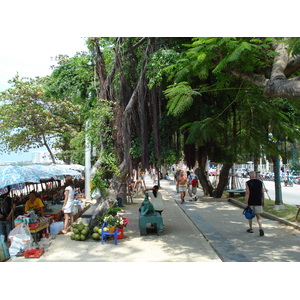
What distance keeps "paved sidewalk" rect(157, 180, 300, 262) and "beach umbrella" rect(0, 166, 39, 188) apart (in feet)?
16.4

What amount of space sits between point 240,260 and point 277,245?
5.43 ft

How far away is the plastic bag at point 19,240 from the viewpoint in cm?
660

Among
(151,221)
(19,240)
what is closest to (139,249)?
(151,221)

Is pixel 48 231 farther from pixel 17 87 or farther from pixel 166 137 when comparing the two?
pixel 17 87

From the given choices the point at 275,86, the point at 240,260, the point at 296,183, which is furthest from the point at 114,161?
the point at 296,183

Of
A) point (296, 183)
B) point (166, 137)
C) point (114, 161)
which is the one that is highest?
point (166, 137)

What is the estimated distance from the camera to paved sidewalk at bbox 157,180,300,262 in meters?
6.25

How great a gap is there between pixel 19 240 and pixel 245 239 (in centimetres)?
535

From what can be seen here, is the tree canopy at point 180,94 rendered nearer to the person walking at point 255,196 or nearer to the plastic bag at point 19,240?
the person walking at point 255,196

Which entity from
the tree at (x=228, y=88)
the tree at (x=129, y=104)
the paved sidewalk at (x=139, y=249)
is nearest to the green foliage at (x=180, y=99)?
the tree at (x=228, y=88)

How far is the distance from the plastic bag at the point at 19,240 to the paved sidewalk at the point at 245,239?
13.7 feet

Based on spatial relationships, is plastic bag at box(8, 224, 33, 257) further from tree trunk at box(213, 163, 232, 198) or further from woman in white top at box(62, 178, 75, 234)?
tree trunk at box(213, 163, 232, 198)

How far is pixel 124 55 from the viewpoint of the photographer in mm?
10297

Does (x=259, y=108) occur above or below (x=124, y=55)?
below
